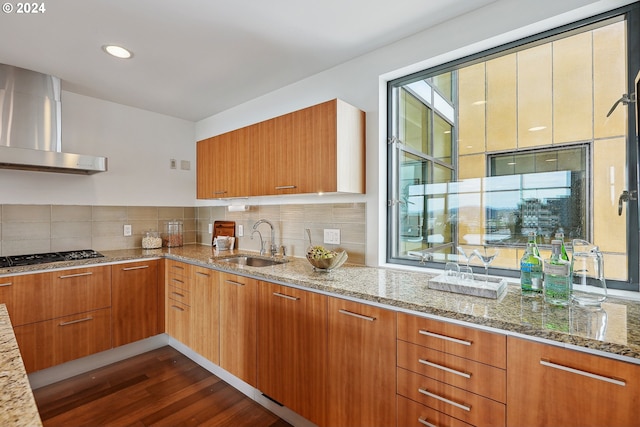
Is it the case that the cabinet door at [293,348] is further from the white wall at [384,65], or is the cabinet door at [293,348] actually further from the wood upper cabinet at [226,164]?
the wood upper cabinet at [226,164]

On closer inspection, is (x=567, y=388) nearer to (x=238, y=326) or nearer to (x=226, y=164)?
(x=238, y=326)

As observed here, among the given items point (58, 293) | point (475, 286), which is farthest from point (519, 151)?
point (58, 293)

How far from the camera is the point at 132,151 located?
10.5 ft

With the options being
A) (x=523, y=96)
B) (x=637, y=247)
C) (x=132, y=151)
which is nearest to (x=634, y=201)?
(x=637, y=247)

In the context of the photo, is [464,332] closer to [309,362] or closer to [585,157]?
[309,362]

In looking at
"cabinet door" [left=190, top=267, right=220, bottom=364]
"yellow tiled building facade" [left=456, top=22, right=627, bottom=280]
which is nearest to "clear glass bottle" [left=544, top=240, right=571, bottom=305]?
"yellow tiled building facade" [left=456, top=22, right=627, bottom=280]

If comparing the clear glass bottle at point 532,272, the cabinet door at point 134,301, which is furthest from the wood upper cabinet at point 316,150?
the cabinet door at point 134,301

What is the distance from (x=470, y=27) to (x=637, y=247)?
138cm

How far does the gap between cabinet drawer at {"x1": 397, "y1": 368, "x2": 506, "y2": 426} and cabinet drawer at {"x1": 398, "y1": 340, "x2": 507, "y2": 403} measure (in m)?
0.02

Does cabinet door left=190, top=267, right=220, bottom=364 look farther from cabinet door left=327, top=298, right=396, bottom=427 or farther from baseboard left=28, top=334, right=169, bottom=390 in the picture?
cabinet door left=327, top=298, right=396, bottom=427

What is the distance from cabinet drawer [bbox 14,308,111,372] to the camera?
220 cm

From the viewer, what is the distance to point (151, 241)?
3125mm

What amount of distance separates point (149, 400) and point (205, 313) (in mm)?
660

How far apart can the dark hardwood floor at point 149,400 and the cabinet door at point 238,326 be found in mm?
213
